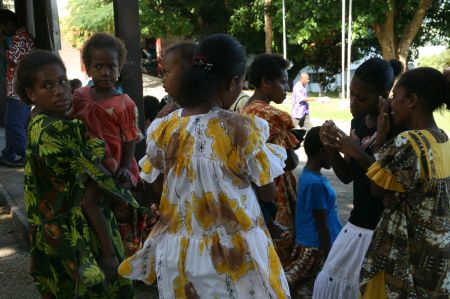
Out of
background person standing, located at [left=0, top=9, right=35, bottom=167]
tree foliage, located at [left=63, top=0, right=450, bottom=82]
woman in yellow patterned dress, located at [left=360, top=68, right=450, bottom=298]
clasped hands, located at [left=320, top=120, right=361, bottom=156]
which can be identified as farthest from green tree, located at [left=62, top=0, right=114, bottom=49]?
woman in yellow patterned dress, located at [left=360, top=68, right=450, bottom=298]

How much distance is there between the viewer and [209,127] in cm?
211

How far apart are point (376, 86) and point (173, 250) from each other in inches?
55.5

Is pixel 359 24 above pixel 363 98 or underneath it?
above

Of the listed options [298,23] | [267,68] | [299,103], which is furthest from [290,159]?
[298,23]

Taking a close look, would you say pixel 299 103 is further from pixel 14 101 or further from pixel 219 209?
pixel 219 209

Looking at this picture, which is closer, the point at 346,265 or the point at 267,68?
the point at 346,265

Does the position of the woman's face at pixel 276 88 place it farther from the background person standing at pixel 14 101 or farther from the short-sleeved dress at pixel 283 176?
the background person standing at pixel 14 101

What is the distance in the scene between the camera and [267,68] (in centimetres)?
350

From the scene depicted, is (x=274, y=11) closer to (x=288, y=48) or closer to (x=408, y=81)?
(x=288, y=48)

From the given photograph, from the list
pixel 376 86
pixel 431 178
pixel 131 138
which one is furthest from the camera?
pixel 131 138

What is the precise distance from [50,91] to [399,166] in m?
1.64

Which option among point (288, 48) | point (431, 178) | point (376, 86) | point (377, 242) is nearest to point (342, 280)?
point (377, 242)

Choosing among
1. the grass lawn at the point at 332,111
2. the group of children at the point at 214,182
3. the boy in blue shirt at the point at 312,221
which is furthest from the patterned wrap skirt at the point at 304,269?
the grass lawn at the point at 332,111

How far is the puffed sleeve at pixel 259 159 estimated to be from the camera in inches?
81.7
